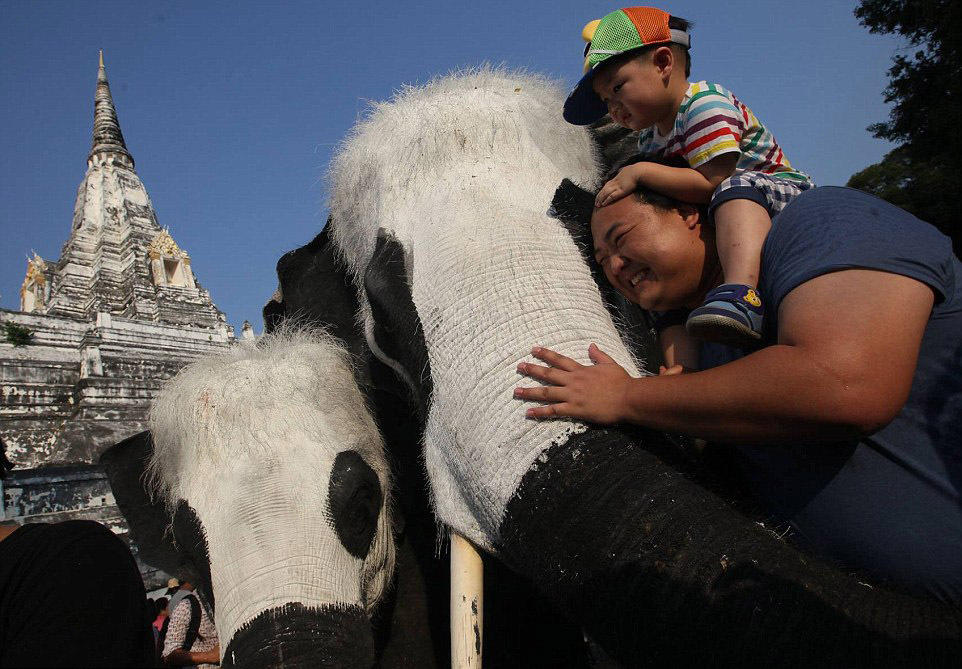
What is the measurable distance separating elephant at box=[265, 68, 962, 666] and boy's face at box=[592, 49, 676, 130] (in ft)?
0.99

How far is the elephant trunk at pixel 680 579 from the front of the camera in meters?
1.14

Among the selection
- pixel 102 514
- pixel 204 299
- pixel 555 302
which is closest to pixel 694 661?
pixel 555 302

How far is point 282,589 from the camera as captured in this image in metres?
2.09

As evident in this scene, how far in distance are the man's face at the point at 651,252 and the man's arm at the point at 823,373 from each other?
49cm

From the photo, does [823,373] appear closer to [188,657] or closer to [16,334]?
[188,657]

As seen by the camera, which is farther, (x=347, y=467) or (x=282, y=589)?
(x=347, y=467)

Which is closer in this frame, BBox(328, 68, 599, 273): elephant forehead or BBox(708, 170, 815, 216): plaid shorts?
BBox(708, 170, 815, 216): plaid shorts

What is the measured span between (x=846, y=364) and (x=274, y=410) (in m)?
2.01

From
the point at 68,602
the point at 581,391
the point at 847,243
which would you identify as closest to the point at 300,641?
the point at 68,602

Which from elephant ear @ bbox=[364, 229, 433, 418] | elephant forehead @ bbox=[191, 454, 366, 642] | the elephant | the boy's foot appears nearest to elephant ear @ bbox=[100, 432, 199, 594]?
elephant forehead @ bbox=[191, 454, 366, 642]

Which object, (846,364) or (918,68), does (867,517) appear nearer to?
(846,364)

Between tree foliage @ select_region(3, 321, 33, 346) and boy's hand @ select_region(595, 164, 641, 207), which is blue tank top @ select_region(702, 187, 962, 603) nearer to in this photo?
boy's hand @ select_region(595, 164, 641, 207)

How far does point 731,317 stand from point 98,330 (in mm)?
22022

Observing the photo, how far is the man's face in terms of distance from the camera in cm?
178
